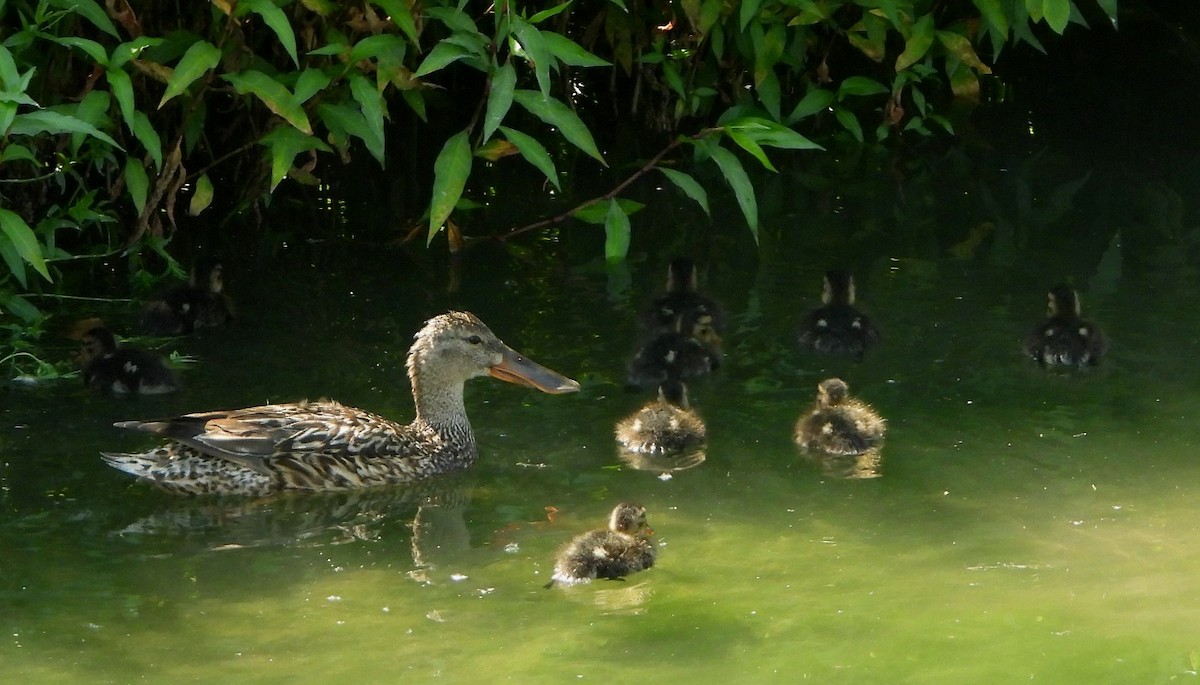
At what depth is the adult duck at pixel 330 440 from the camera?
595cm

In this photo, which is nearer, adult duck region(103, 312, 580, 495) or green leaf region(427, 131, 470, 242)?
adult duck region(103, 312, 580, 495)

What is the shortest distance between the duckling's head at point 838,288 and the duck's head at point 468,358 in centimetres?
144

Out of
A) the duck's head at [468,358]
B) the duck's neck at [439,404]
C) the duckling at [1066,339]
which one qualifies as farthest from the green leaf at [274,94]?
the duckling at [1066,339]

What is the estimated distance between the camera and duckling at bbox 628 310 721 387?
693 centimetres

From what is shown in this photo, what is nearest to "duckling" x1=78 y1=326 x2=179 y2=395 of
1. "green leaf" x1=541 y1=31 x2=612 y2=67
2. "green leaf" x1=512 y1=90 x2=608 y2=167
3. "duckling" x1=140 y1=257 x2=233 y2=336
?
"duckling" x1=140 y1=257 x2=233 y2=336

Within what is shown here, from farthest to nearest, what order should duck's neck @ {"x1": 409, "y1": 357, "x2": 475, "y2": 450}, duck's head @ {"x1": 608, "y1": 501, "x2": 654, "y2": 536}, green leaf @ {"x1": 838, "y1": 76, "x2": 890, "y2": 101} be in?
1. green leaf @ {"x1": 838, "y1": 76, "x2": 890, "y2": 101}
2. duck's neck @ {"x1": 409, "y1": 357, "x2": 475, "y2": 450}
3. duck's head @ {"x1": 608, "y1": 501, "x2": 654, "y2": 536}

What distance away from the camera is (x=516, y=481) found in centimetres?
605

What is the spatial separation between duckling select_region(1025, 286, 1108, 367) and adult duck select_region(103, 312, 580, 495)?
191cm

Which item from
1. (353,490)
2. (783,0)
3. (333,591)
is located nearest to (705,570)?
(333,591)

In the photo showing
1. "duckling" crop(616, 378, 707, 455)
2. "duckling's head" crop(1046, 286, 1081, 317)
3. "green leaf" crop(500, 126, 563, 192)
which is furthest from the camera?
"duckling's head" crop(1046, 286, 1081, 317)

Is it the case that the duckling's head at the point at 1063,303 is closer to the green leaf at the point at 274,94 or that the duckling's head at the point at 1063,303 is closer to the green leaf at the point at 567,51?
the green leaf at the point at 567,51

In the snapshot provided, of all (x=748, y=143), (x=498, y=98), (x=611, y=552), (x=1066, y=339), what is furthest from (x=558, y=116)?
(x=611, y=552)

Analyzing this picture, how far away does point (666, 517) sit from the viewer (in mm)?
5617

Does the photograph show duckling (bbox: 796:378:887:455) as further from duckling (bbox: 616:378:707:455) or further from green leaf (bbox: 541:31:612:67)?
green leaf (bbox: 541:31:612:67)
